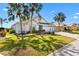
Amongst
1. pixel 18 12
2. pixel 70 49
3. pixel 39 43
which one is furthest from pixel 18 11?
pixel 70 49

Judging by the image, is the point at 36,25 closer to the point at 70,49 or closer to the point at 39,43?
the point at 39,43

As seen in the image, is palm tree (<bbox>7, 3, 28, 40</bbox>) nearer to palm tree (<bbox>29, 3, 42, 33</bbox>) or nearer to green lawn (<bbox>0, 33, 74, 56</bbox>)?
palm tree (<bbox>29, 3, 42, 33</bbox>)

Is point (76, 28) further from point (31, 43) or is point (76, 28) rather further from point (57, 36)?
point (31, 43)

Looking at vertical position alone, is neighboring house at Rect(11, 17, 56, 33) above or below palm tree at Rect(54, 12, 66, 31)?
below

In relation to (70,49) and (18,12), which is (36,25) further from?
(70,49)

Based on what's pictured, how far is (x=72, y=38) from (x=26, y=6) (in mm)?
522

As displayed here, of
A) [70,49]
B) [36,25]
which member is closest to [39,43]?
[36,25]

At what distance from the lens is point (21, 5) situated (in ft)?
6.68

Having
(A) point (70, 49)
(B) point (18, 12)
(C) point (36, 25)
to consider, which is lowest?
(A) point (70, 49)

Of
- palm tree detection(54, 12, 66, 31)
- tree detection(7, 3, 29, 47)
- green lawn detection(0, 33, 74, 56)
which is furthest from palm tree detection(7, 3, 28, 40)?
palm tree detection(54, 12, 66, 31)

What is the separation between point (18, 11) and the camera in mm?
2057

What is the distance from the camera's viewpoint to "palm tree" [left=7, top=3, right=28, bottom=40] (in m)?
2.03

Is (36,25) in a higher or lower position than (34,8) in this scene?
lower

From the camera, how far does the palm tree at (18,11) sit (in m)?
2.03
